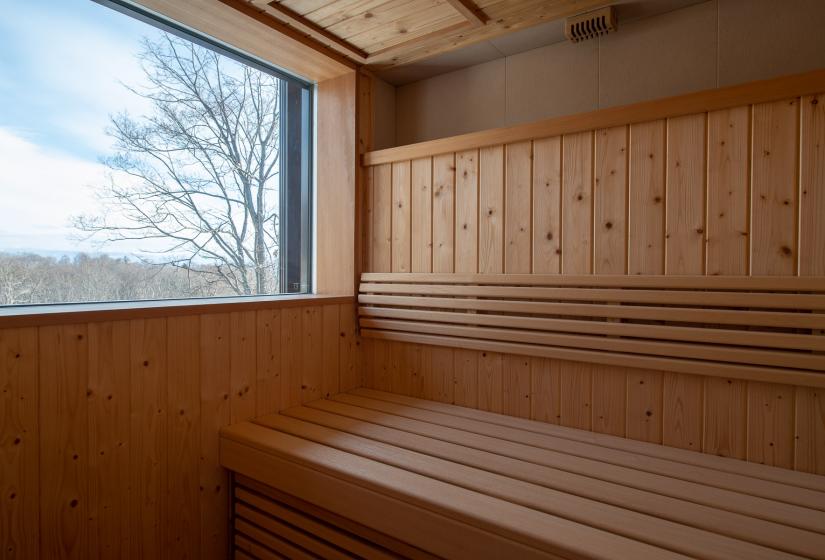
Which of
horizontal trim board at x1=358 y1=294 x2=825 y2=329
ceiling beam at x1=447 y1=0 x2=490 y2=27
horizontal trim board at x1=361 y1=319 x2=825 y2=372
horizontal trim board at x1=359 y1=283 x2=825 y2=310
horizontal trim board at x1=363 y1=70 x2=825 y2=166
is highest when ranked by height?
ceiling beam at x1=447 y1=0 x2=490 y2=27

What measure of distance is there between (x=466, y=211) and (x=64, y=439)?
1.82m

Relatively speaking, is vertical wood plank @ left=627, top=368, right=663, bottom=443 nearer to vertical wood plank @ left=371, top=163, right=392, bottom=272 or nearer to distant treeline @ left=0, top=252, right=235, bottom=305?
vertical wood plank @ left=371, top=163, right=392, bottom=272

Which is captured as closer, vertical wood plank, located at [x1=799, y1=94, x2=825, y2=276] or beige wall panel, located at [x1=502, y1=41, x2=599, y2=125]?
vertical wood plank, located at [x1=799, y1=94, x2=825, y2=276]

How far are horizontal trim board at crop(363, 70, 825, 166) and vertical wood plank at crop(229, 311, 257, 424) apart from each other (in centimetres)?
119

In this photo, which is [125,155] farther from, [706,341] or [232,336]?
[706,341]

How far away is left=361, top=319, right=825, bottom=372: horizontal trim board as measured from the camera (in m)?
1.62

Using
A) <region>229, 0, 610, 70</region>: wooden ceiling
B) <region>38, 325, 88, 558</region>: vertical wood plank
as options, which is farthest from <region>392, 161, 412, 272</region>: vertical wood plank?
<region>38, 325, 88, 558</region>: vertical wood plank

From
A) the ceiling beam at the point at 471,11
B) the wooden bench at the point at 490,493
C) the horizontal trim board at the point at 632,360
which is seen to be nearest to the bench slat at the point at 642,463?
the wooden bench at the point at 490,493

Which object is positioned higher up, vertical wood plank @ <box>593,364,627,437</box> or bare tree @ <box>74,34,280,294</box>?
bare tree @ <box>74,34,280,294</box>

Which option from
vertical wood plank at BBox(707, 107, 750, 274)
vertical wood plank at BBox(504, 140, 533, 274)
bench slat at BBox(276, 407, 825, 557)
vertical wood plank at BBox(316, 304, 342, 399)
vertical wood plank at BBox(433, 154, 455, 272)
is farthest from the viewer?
vertical wood plank at BBox(316, 304, 342, 399)

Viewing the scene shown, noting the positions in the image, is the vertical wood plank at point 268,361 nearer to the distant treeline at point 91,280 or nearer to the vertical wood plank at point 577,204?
the distant treeline at point 91,280

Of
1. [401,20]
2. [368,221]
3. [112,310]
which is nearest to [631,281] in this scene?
[368,221]

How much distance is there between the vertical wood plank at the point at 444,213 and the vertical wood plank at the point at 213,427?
3.46ft

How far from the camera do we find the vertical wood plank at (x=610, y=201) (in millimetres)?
1967
